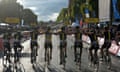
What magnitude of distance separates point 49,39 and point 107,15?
3806 centimetres

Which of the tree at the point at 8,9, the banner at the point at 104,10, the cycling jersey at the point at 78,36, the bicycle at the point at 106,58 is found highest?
the tree at the point at 8,9

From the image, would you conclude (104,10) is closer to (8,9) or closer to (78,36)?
(78,36)

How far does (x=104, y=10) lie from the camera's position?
61.8 m

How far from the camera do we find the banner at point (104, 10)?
5861 centimetres

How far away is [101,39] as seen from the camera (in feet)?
100

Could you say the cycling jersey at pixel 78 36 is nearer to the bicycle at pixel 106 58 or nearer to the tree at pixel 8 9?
the bicycle at pixel 106 58

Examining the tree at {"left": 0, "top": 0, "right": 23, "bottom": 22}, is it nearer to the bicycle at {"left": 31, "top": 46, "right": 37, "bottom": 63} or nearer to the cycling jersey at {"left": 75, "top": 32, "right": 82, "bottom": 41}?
the bicycle at {"left": 31, "top": 46, "right": 37, "bottom": 63}

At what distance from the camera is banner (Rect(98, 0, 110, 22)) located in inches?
2308

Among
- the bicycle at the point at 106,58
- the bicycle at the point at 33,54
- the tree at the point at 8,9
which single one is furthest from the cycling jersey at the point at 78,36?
the tree at the point at 8,9

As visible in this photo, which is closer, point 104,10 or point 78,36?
point 78,36

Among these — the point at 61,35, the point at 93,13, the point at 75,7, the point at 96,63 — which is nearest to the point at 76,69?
the point at 96,63

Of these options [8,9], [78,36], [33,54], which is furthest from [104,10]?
[8,9]

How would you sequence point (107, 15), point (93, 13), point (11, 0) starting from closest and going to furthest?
point (107, 15) < point (93, 13) < point (11, 0)

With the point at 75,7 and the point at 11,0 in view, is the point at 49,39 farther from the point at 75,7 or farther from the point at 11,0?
the point at 11,0
